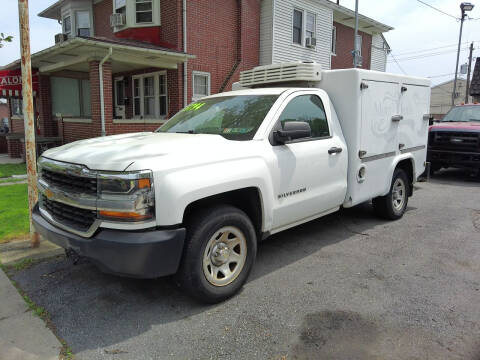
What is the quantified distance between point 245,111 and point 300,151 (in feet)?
2.45

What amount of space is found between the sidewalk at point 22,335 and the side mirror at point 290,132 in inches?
102

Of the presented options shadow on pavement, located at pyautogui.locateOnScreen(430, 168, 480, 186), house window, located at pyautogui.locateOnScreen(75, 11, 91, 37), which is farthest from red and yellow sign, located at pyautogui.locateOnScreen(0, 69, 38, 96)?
shadow on pavement, located at pyautogui.locateOnScreen(430, 168, 480, 186)

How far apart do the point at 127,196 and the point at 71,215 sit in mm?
763

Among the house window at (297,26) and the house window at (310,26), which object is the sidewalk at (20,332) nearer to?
the house window at (297,26)

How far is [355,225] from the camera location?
→ 602 centimetres

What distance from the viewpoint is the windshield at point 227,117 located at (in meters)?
4.12

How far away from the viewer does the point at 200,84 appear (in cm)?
1437

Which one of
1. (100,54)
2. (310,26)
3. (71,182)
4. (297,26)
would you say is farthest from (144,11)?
(71,182)

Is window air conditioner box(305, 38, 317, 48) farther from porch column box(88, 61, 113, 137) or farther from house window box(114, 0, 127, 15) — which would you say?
porch column box(88, 61, 113, 137)

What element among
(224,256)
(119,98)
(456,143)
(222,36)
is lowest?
(224,256)

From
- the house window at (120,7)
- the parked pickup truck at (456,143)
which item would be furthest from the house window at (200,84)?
the parked pickup truck at (456,143)

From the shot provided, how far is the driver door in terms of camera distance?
13.5ft

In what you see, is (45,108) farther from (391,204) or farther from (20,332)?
(20,332)

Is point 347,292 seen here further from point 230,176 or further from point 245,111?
point 245,111
